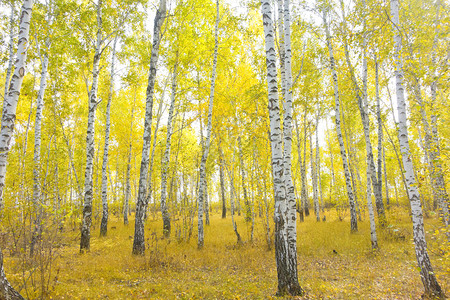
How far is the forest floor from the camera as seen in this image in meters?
5.14

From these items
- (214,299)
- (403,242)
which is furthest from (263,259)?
(403,242)

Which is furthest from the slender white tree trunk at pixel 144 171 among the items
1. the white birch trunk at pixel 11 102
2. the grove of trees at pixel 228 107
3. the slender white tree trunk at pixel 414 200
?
the slender white tree trunk at pixel 414 200

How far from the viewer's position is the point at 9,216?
21.6 ft

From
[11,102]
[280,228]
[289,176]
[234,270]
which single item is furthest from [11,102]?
[234,270]

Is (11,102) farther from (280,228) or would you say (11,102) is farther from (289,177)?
(289,177)

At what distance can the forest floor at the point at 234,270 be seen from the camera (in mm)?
5141

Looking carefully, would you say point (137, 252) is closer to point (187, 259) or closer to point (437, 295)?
point (187, 259)

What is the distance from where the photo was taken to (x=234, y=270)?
7.09 meters

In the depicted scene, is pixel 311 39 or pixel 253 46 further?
pixel 311 39

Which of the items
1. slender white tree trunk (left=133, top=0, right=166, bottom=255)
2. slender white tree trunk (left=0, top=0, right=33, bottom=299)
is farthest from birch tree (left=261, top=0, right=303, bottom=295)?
slender white tree trunk (left=133, top=0, right=166, bottom=255)

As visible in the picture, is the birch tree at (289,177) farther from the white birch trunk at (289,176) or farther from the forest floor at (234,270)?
the forest floor at (234,270)

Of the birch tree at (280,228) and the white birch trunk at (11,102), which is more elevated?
the white birch trunk at (11,102)

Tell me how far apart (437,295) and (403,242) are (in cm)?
595

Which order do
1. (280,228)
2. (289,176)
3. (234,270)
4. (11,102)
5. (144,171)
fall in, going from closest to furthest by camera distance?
(11,102) → (280,228) → (289,176) → (234,270) → (144,171)
